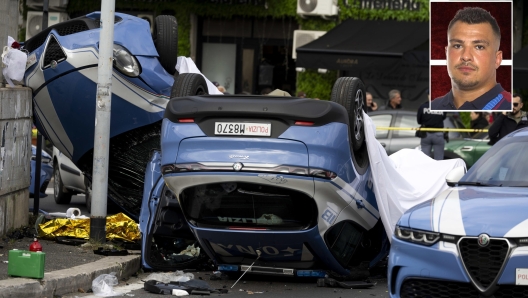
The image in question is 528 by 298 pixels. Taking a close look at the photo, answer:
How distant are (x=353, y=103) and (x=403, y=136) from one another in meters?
12.1

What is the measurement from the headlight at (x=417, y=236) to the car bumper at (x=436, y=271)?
0.10ft

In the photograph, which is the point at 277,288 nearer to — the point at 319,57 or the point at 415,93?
the point at 319,57

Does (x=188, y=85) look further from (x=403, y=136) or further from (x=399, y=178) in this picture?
(x=403, y=136)

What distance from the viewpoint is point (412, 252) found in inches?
267

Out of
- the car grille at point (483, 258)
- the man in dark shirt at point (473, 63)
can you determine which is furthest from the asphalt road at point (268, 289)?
the man in dark shirt at point (473, 63)

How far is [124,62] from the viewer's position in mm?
10797

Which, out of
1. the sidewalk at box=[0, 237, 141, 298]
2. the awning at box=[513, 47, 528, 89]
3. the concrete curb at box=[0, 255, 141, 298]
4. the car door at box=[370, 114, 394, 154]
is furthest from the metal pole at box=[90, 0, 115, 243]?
the awning at box=[513, 47, 528, 89]

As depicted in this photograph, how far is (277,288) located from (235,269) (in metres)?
Answer: 0.40

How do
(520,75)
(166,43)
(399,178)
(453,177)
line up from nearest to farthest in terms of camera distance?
(453,177) → (399,178) → (166,43) → (520,75)

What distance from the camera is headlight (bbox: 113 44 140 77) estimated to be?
35.3 ft

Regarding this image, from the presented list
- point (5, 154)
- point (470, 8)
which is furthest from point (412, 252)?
point (470, 8)

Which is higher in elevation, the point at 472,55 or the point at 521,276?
the point at 472,55

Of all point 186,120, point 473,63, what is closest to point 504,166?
point 186,120

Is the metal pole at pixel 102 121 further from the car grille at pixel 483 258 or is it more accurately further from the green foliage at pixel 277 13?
the green foliage at pixel 277 13
